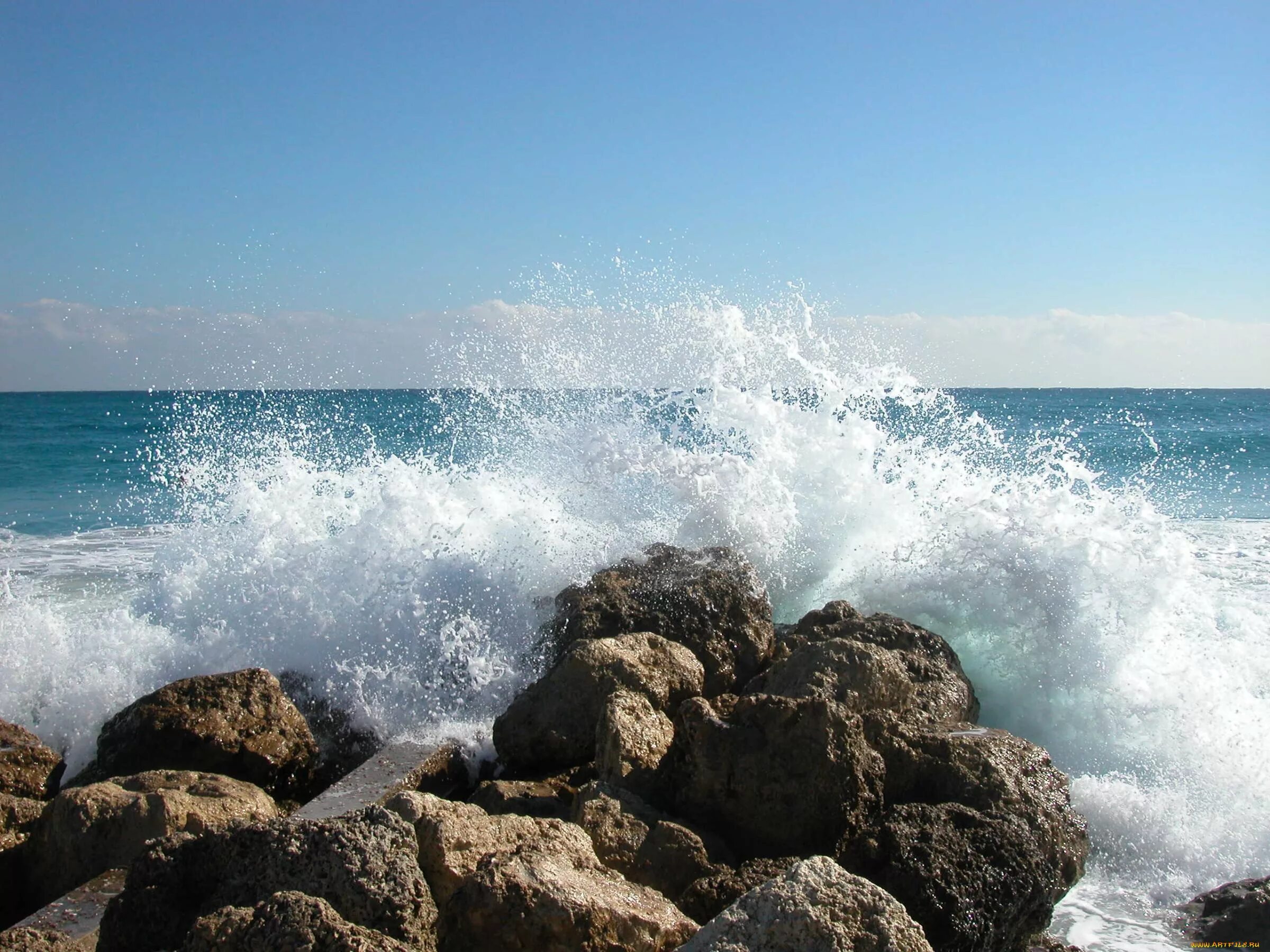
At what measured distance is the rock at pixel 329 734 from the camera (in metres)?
4.96

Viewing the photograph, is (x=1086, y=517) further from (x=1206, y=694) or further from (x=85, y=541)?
(x=85, y=541)

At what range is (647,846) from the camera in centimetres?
327

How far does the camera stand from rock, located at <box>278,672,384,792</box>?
16.3 ft

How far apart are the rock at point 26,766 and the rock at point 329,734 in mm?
1097

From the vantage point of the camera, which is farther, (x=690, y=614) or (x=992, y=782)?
(x=690, y=614)

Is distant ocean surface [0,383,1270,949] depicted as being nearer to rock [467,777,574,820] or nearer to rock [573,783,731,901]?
rock [467,777,574,820]

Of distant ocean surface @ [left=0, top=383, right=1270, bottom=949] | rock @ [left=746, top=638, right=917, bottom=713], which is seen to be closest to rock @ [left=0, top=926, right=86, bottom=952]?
distant ocean surface @ [left=0, top=383, right=1270, bottom=949]

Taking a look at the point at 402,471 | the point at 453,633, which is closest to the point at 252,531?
the point at 402,471

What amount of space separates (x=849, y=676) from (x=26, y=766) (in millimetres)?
3705

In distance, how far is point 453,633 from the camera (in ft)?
19.7

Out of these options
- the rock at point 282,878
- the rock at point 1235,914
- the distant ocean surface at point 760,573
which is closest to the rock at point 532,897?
the rock at point 282,878

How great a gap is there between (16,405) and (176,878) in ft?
186

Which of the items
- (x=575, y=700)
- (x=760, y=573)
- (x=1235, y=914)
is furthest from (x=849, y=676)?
(x=760, y=573)

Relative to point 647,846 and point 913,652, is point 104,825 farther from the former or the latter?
point 913,652
